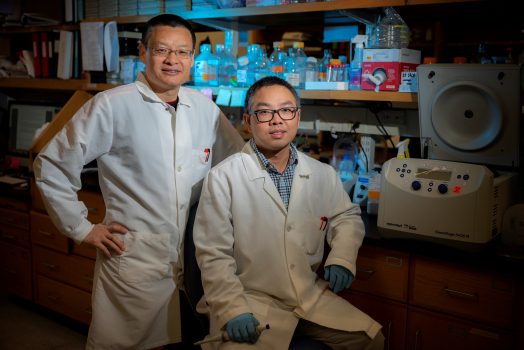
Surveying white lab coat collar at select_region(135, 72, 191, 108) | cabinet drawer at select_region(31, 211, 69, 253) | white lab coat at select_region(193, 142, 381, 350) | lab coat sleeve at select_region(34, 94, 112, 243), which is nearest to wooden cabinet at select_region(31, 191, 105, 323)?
cabinet drawer at select_region(31, 211, 69, 253)

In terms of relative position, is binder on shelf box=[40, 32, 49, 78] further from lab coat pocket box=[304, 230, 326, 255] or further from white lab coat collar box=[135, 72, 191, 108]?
lab coat pocket box=[304, 230, 326, 255]

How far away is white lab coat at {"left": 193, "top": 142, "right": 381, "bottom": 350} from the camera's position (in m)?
1.45

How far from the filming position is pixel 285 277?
149cm

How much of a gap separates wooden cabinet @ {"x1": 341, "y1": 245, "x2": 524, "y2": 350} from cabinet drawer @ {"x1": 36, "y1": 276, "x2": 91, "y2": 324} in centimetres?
139

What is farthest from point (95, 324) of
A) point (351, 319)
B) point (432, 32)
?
point (432, 32)

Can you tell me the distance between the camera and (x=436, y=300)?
1682 millimetres

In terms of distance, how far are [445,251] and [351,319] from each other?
16.4 inches

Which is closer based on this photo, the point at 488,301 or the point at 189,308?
the point at 488,301

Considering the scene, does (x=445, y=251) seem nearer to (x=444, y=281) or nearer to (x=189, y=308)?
(x=444, y=281)

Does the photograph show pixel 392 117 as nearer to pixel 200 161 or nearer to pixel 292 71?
pixel 292 71

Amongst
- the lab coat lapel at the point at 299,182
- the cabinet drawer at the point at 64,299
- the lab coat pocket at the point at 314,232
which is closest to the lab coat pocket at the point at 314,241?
the lab coat pocket at the point at 314,232

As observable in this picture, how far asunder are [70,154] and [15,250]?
1.51 metres

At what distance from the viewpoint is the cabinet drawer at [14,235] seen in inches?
107

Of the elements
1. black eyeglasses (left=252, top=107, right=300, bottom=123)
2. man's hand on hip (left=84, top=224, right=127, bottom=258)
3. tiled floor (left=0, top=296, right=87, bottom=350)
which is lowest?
tiled floor (left=0, top=296, right=87, bottom=350)
